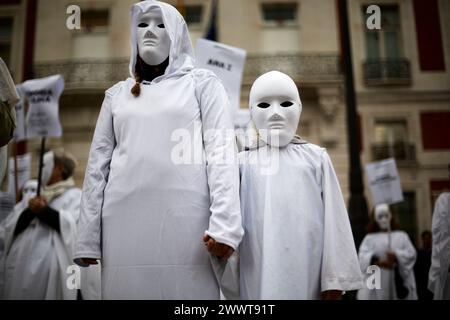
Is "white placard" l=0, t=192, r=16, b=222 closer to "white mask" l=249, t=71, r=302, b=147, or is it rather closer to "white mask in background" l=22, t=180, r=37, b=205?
"white mask in background" l=22, t=180, r=37, b=205

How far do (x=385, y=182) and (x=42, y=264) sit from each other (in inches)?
174

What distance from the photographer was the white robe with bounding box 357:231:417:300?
7.01 m

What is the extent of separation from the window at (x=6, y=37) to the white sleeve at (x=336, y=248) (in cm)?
1193

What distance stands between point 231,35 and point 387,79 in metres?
4.56

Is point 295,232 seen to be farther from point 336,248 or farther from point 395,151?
point 395,151

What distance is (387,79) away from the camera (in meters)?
15.0

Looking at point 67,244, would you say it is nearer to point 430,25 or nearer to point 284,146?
point 284,146

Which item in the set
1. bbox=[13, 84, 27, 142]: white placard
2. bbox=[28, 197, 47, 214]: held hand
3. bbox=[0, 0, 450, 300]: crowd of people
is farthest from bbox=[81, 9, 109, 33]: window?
bbox=[0, 0, 450, 300]: crowd of people

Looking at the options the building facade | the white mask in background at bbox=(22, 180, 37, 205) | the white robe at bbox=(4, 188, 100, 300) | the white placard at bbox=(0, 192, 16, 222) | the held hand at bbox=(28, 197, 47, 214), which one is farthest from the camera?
the building facade

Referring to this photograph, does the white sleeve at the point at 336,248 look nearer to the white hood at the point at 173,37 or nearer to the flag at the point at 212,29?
the white hood at the point at 173,37

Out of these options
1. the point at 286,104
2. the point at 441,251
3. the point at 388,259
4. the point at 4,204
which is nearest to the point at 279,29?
the point at 388,259

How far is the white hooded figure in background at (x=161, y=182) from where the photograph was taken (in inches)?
98.6

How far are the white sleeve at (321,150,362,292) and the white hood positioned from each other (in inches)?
38.1
